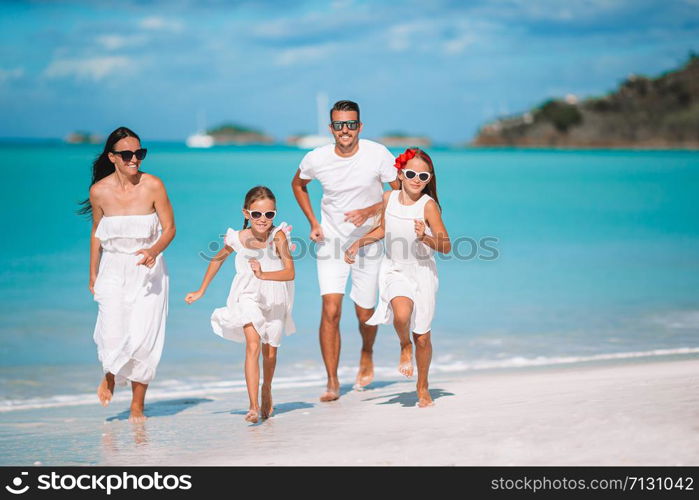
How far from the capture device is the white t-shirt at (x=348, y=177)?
23.4 feet

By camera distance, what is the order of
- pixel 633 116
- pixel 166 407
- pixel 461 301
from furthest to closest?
pixel 633 116 < pixel 461 301 < pixel 166 407

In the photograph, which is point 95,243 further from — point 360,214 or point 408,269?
point 408,269

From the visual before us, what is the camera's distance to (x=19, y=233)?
1046 inches

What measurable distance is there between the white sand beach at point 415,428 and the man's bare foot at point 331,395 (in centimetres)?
8

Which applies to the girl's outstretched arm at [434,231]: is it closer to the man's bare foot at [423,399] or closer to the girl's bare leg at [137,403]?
the man's bare foot at [423,399]

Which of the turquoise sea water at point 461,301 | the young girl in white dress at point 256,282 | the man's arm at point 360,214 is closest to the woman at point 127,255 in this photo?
the young girl in white dress at point 256,282

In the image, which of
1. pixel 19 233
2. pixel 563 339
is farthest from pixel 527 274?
pixel 19 233

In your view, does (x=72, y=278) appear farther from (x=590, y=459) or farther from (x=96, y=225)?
(x=590, y=459)

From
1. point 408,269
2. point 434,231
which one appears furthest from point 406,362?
point 434,231

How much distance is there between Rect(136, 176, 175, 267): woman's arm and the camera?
6.29 m

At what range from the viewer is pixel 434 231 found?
6.16 meters

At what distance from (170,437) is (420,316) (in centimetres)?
174

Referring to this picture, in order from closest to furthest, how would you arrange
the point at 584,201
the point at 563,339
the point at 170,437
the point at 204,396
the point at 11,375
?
1. the point at 170,437
2. the point at 204,396
3. the point at 11,375
4. the point at 563,339
5. the point at 584,201

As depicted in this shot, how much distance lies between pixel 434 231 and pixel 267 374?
4.64 ft
